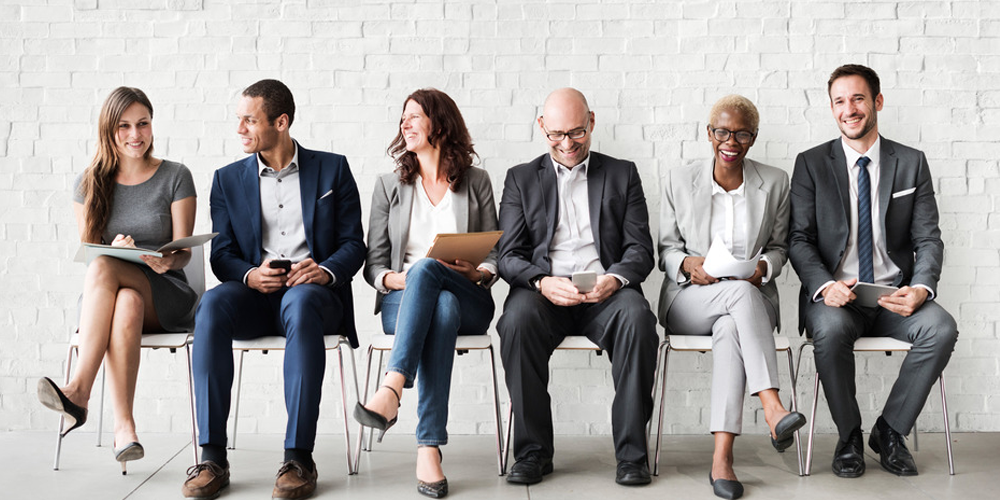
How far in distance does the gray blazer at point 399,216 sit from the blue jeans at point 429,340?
397 mm

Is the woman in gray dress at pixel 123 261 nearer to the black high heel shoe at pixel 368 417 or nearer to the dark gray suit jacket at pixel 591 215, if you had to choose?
the black high heel shoe at pixel 368 417

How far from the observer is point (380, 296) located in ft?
10.9

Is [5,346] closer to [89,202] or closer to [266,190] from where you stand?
[89,202]

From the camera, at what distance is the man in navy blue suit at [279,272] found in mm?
2789

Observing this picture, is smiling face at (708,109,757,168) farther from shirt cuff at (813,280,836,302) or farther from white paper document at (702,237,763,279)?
shirt cuff at (813,280,836,302)

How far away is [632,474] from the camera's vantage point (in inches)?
113

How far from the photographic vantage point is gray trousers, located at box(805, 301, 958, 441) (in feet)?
9.95

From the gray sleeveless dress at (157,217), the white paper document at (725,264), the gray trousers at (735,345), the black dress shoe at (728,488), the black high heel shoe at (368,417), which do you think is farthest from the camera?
the gray sleeveless dress at (157,217)

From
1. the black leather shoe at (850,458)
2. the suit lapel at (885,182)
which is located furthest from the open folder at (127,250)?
the suit lapel at (885,182)

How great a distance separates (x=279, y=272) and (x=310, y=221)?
270 mm

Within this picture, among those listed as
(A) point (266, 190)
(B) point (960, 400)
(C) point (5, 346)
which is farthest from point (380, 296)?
(B) point (960, 400)

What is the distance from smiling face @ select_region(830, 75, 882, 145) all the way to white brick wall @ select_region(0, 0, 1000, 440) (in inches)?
16.6

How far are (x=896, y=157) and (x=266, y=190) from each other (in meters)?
2.38

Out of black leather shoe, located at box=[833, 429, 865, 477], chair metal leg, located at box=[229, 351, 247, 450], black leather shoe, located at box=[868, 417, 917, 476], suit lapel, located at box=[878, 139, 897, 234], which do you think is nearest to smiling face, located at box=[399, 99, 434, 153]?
chair metal leg, located at box=[229, 351, 247, 450]
